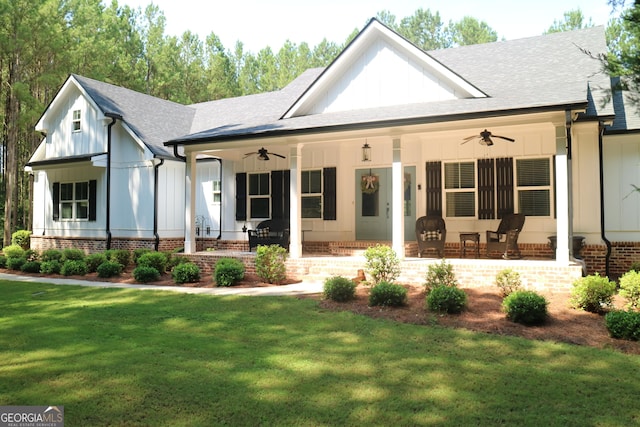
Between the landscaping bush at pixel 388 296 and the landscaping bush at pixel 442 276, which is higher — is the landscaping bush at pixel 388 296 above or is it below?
below

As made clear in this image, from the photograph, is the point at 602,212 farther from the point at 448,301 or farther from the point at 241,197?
the point at 241,197

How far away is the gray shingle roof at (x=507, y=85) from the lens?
9448 millimetres

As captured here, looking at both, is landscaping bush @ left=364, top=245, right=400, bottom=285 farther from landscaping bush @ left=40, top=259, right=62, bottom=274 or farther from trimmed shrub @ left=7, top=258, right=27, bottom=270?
trimmed shrub @ left=7, top=258, right=27, bottom=270

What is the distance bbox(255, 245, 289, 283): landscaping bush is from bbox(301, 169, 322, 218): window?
4060mm

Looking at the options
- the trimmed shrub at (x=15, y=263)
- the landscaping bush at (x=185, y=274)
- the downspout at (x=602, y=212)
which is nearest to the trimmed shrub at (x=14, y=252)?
the trimmed shrub at (x=15, y=263)

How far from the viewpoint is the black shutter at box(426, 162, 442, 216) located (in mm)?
12648

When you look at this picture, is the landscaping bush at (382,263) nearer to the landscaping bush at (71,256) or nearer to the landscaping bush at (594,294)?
the landscaping bush at (594,294)

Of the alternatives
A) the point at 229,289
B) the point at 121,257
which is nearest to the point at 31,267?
the point at 121,257

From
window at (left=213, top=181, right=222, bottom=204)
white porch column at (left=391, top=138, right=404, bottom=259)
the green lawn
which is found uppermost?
window at (left=213, top=181, right=222, bottom=204)

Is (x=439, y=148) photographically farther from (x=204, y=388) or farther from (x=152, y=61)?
(x=152, y=61)

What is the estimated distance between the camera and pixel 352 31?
3906 centimetres

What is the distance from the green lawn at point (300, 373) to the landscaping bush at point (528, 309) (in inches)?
30.2

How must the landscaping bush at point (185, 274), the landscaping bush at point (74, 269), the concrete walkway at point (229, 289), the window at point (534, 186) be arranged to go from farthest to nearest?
the landscaping bush at point (74, 269)
the window at point (534, 186)
the landscaping bush at point (185, 274)
the concrete walkway at point (229, 289)

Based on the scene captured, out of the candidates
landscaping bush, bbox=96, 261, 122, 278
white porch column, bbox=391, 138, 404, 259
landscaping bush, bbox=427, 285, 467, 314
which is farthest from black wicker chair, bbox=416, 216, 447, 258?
landscaping bush, bbox=96, 261, 122, 278
